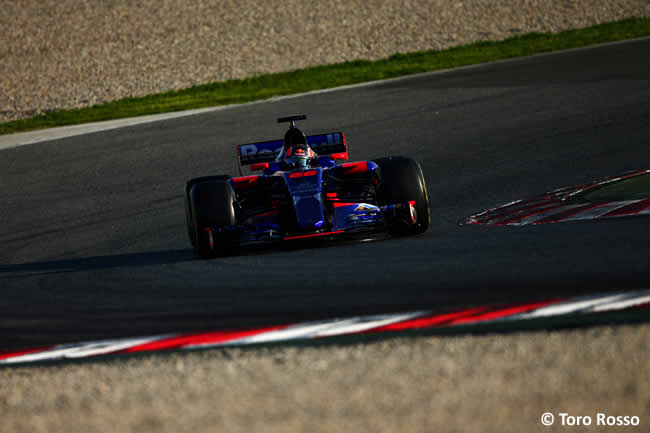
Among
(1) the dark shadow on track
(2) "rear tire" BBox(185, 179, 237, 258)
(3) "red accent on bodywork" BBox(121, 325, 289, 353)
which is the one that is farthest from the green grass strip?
(3) "red accent on bodywork" BBox(121, 325, 289, 353)

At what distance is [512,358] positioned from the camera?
4.51 metres

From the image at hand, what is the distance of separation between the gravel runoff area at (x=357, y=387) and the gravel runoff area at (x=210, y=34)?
19.7m

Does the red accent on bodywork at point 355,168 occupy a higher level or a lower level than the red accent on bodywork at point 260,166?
lower

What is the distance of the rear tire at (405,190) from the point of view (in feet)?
27.6

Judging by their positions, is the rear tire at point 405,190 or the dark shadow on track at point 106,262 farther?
the dark shadow on track at point 106,262

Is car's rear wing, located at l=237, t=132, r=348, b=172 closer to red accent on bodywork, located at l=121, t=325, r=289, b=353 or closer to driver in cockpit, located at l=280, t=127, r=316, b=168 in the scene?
driver in cockpit, located at l=280, t=127, r=316, b=168

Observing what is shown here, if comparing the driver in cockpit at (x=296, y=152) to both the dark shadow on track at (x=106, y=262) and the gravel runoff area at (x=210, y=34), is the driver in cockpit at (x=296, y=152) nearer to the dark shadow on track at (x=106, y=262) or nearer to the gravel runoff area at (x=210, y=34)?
the dark shadow on track at (x=106, y=262)

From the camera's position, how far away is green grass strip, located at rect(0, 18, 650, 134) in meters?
21.6

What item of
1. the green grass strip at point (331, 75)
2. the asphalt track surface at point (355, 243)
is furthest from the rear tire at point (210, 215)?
the green grass strip at point (331, 75)

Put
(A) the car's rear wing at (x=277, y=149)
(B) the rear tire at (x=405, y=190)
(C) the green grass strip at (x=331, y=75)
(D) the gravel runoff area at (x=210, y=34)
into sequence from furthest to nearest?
1. (D) the gravel runoff area at (x=210, y=34)
2. (C) the green grass strip at (x=331, y=75)
3. (A) the car's rear wing at (x=277, y=149)
4. (B) the rear tire at (x=405, y=190)

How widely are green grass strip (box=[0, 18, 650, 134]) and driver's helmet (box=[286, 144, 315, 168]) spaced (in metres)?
12.5

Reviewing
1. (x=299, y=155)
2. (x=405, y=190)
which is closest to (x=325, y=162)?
(x=299, y=155)

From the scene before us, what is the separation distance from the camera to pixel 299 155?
909 centimetres

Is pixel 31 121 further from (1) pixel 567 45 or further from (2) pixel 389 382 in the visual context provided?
(2) pixel 389 382
